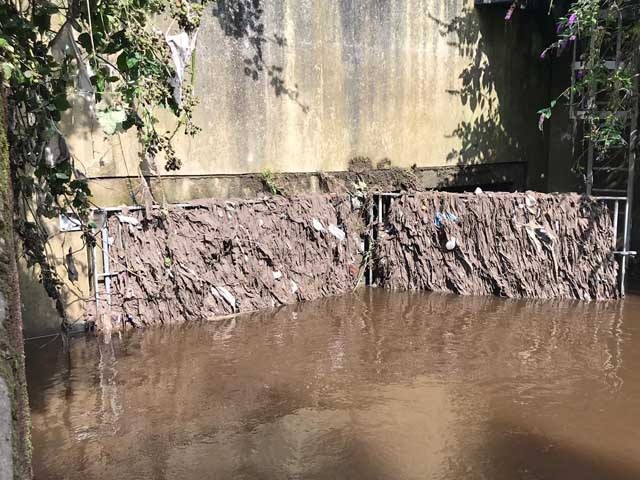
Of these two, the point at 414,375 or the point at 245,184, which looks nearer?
the point at 414,375

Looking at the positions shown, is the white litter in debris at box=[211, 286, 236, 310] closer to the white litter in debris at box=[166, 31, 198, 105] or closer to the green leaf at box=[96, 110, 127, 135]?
the white litter in debris at box=[166, 31, 198, 105]

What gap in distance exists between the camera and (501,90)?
30.3 ft

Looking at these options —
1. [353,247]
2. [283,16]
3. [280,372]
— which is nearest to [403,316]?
[353,247]

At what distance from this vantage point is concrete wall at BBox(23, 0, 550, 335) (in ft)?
21.2

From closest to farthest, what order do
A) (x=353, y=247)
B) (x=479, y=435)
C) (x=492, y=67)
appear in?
(x=479, y=435) < (x=353, y=247) < (x=492, y=67)

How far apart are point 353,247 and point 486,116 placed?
318cm

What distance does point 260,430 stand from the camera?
4.02 m

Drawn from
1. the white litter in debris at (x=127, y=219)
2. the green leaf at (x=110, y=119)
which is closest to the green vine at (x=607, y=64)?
the white litter in debris at (x=127, y=219)

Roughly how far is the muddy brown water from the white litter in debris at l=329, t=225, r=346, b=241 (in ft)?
3.73

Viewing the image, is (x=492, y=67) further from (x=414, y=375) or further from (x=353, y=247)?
(x=414, y=375)

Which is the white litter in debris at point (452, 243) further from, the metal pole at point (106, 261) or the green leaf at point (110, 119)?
the green leaf at point (110, 119)

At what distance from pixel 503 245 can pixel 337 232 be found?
200 centimetres

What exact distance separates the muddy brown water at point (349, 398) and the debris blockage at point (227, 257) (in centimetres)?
30

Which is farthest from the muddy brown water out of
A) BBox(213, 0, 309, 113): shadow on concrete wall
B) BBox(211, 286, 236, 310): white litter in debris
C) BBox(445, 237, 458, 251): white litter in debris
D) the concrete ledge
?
BBox(213, 0, 309, 113): shadow on concrete wall
